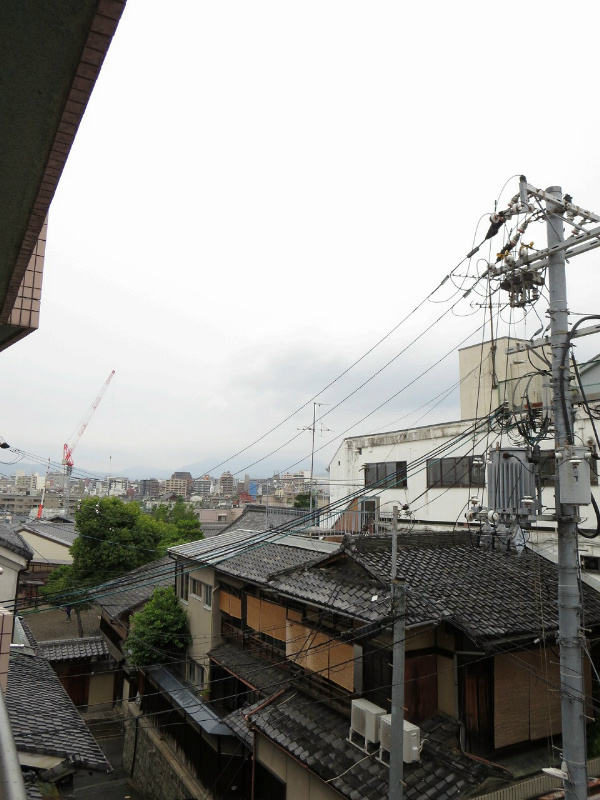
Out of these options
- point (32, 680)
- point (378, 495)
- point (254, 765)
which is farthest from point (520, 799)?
point (378, 495)

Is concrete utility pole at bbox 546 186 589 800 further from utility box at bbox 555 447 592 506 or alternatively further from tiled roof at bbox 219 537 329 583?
tiled roof at bbox 219 537 329 583

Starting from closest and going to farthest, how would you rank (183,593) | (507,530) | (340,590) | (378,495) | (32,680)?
1. (507,530)
2. (340,590)
3. (32,680)
4. (183,593)
5. (378,495)

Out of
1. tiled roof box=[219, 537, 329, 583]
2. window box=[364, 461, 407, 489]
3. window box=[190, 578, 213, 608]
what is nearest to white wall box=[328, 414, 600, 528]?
window box=[364, 461, 407, 489]

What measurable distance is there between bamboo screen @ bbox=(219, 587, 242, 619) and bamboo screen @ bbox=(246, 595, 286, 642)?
0.80 m

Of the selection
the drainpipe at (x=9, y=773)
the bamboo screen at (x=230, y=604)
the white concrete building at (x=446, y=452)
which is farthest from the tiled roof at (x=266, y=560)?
the drainpipe at (x=9, y=773)

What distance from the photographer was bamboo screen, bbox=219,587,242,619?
20656 mm

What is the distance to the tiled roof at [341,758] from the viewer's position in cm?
1057

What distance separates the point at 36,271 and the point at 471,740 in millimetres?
13467

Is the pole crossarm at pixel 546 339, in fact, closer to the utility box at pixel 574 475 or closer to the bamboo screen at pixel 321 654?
the utility box at pixel 574 475

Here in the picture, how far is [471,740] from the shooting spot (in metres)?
11.9

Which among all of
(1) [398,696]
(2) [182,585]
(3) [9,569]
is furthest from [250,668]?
(1) [398,696]

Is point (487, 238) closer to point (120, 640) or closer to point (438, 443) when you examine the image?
point (438, 443)

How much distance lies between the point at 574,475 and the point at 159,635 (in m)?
20.3

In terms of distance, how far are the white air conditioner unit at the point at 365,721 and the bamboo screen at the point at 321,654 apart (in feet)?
3.48
